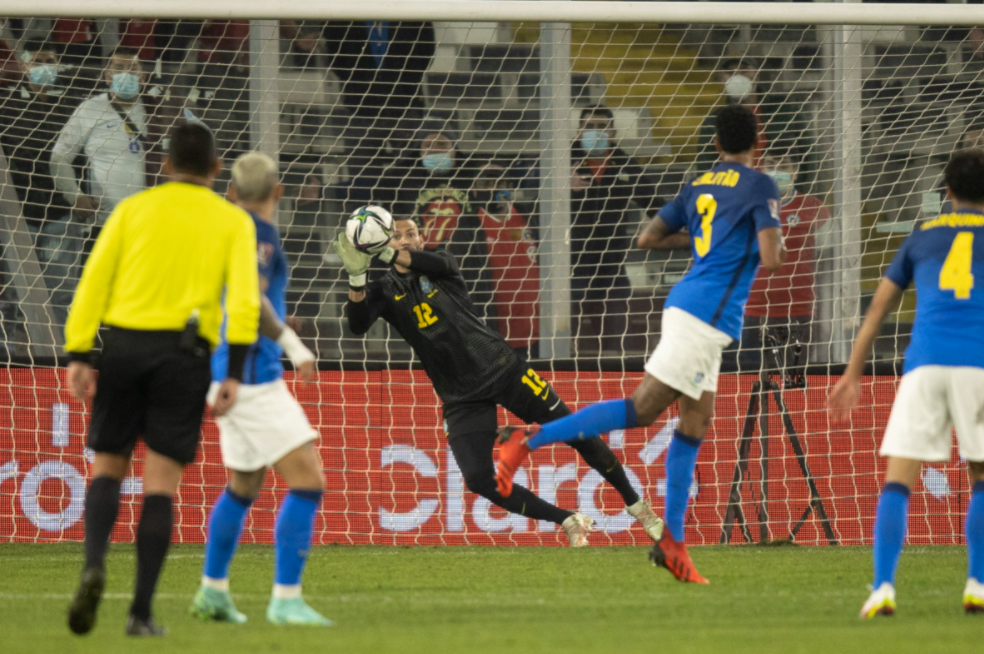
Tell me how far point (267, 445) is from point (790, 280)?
230 inches

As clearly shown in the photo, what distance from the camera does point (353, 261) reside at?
7141 mm

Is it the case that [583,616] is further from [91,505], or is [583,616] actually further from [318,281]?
[318,281]

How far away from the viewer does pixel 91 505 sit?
4340 mm

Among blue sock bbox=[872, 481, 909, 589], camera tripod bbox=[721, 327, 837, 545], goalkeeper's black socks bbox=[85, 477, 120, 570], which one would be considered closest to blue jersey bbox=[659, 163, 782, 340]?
blue sock bbox=[872, 481, 909, 589]

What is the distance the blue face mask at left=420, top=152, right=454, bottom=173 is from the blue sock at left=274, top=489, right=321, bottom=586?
514 centimetres

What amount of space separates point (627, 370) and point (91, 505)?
17.4 feet

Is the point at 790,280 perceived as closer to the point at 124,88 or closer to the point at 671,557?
the point at 671,557

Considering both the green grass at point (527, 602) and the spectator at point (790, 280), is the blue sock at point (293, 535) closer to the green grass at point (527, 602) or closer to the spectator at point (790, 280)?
the green grass at point (527, 602)

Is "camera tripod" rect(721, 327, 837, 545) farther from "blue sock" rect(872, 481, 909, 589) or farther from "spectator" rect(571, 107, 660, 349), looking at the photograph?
"blue sock" rect(872, 481, 909, 589)

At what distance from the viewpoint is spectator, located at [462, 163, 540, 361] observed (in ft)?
31.3

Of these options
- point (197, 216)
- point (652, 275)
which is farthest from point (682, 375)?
point (652, 275)

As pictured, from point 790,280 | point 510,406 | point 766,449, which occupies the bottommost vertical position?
point 766,449

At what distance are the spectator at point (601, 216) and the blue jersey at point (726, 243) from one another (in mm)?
3504

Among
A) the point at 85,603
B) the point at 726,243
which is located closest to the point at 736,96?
the point at 726,243
